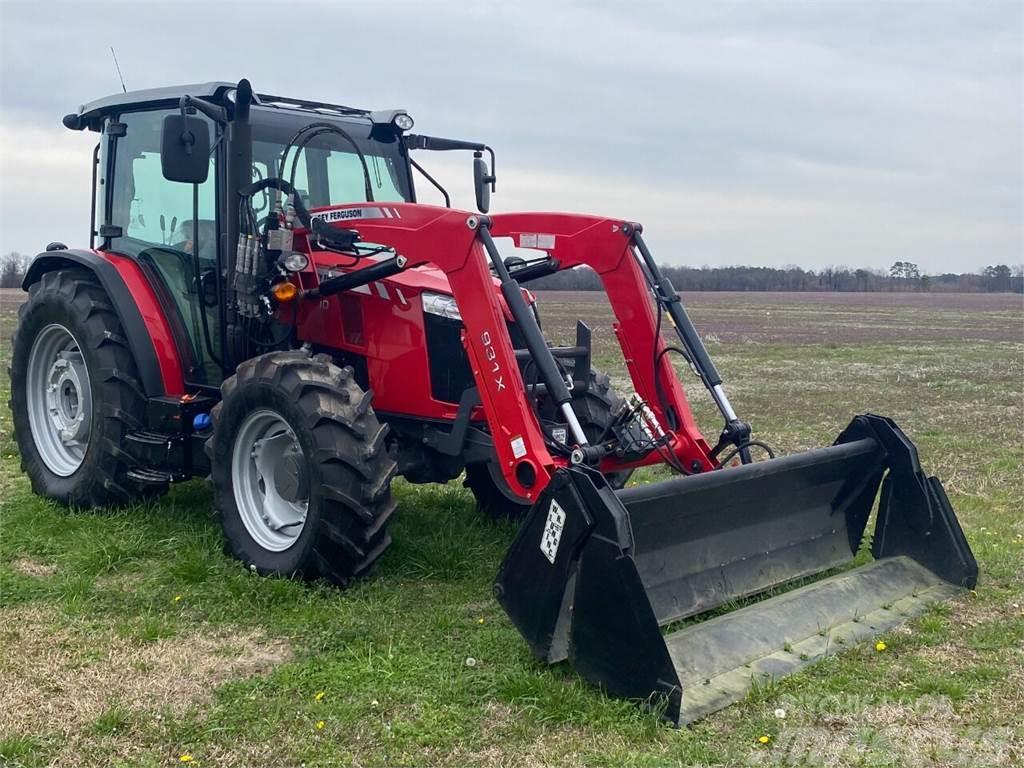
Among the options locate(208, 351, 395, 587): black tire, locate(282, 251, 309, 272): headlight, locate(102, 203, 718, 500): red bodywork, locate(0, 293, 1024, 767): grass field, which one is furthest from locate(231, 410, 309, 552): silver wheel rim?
locate(282, 251, 309, 272): headlight

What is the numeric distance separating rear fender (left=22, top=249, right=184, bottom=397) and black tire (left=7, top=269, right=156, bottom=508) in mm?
102

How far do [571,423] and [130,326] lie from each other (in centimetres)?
314

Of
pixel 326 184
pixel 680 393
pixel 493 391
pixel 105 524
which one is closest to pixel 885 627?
pixel 680 393

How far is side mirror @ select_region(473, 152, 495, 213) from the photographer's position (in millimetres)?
6594

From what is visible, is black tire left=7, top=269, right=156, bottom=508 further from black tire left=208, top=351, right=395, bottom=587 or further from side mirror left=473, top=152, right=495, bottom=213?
side mirror left=473, top=152, right=495, bottom=213

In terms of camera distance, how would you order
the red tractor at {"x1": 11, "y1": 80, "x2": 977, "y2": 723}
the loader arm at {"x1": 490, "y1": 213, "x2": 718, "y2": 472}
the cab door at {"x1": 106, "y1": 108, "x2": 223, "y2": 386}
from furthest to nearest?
the cab door at {"x1": 106, "y1": 108, "x2": 223, "y2": 386}, the loader arm at {"x1": 490, "y1": 213, "x2": 718, "y2": 472}, the red tractor at {"x1": 11, "y1": 80, "x2": 977, "y2": 723}

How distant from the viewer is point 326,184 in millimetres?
6473

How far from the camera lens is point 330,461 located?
5012 mm

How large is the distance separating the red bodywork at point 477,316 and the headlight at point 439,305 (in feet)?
0.13

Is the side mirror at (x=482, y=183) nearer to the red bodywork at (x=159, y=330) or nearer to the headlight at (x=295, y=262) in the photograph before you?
the headlight at (x=295, y=262)

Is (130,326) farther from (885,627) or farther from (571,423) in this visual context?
(885,627)

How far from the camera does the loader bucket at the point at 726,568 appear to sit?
411 centimetres

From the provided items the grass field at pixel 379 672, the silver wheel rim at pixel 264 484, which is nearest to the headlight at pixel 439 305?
the silver wheel rim at pixel 264 484

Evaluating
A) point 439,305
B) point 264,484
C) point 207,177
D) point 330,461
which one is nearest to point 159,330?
point 207,177
